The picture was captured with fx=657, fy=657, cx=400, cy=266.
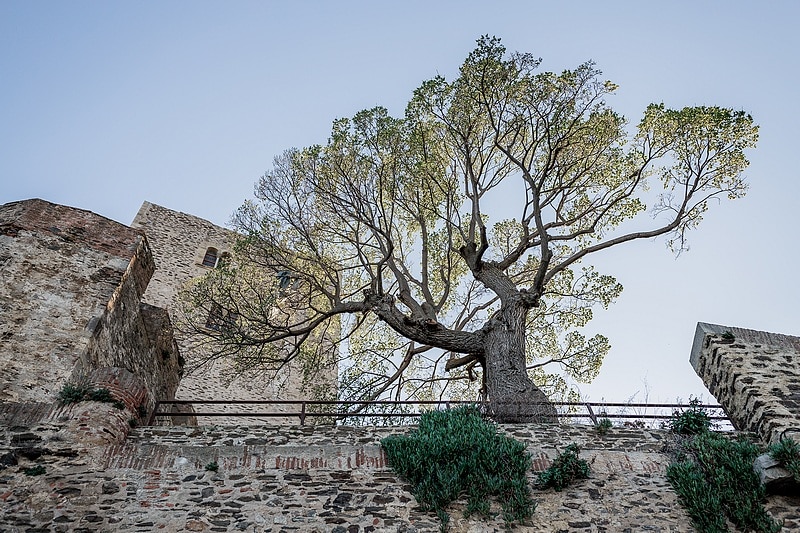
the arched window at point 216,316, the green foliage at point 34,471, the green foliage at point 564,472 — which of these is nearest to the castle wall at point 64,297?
the green foliage at point 34,471

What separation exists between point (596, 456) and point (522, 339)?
9.81 feet

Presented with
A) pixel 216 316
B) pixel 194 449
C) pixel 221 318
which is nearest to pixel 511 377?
pixel 194 449

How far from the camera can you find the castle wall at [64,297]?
7.68 meters

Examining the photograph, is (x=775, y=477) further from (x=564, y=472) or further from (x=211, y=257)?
(x=211, y=257)

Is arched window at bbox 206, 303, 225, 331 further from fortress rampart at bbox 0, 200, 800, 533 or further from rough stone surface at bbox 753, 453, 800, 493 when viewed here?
rough stone surface at bbox 753, 453, 800, 493

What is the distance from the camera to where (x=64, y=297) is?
28.0 feet

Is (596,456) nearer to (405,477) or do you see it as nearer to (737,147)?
(405,477)

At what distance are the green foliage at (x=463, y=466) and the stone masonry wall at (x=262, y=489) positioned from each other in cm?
13

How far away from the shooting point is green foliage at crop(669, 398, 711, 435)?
8008 millimetres

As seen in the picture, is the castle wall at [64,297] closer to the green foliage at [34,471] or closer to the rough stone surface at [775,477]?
the green foliage at [34,471]

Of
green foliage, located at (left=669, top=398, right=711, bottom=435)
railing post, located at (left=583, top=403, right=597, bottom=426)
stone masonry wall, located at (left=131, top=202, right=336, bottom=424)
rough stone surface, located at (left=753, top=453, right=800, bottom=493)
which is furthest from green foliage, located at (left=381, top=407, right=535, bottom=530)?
stone masonry wall, located at (left=131, top=202, right=336, bottom=424)

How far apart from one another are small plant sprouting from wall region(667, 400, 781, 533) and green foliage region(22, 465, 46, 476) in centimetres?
649

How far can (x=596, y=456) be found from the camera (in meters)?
7.49

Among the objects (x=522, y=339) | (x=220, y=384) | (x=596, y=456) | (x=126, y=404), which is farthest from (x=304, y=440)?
(x=220, y=384)
